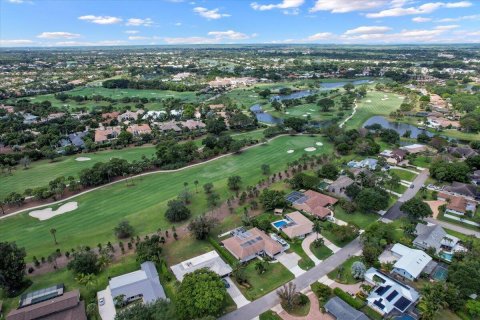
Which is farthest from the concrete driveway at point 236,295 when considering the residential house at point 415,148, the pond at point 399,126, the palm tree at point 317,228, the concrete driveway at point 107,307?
the pond at point 399,126

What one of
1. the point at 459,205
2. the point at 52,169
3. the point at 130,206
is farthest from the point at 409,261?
the point at 52,169

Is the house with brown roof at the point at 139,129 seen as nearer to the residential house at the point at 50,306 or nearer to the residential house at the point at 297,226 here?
the residential house at the point at 297,226

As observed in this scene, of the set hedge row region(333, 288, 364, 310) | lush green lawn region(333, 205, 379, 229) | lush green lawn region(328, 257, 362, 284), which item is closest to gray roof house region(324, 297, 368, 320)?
hedge row region(333, 288, 364, 310)

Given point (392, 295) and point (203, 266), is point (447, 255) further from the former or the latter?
point (203, 266)

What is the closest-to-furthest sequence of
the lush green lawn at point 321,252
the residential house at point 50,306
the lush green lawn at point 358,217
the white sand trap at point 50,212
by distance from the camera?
the residential house at point 50,306, the lush green lawn at point 321,252, the lush green lawn at point 358,217, the white sand trap at point 50,212

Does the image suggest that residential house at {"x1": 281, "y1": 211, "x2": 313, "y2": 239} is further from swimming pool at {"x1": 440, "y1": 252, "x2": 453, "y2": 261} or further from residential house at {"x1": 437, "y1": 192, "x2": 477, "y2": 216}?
residential house at {"x1": 437, "y1": 192, "x2": 477, "y2": 216}
